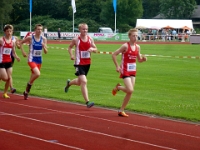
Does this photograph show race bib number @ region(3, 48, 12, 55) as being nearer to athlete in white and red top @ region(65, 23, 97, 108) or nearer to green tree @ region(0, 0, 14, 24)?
athlete in white and red top @ region(65, 23, 97, 108)

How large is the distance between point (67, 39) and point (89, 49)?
52009 millimetres

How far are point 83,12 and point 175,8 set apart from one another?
16421 mm

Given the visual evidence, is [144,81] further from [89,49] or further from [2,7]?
[2,7]

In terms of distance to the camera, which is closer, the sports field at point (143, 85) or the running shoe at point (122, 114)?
the running shoe at point (122, 114)

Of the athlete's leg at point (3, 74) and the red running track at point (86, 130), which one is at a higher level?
the athlete's leg at point (3, 74)

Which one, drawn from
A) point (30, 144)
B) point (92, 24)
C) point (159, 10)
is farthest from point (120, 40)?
Result: point (30, 144)

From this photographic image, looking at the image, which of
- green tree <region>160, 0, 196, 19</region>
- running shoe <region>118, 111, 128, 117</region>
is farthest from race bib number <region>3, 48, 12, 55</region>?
green tree <region>160, 0, 196, 19</region>

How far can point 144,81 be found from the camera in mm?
21594

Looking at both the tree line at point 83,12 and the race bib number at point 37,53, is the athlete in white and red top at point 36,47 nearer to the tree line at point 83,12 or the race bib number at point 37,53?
the race bib number at point 37,53

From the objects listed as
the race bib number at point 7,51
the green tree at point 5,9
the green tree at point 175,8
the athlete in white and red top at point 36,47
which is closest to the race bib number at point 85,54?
the athlete in white and red top at point 36,47

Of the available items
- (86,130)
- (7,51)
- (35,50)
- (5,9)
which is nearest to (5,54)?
(7,51)

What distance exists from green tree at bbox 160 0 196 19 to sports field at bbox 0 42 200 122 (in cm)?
6225

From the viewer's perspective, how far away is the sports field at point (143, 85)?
14677mm

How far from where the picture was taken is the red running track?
9.59 m
